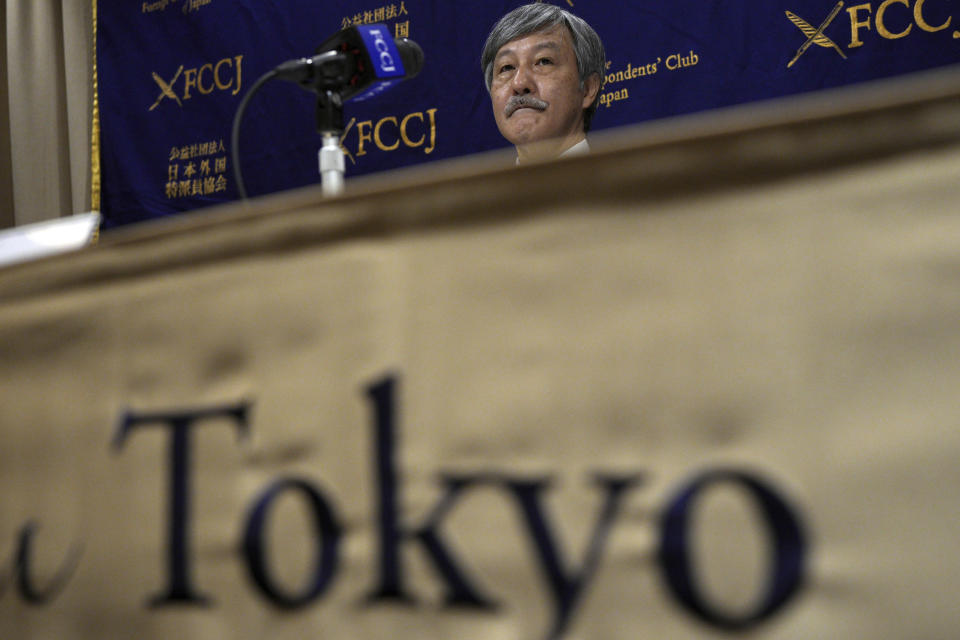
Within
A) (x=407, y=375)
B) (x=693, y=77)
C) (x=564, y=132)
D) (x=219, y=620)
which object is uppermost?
(x=693, y=77)

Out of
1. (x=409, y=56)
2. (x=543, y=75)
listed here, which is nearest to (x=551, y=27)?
(x=543, y=75)

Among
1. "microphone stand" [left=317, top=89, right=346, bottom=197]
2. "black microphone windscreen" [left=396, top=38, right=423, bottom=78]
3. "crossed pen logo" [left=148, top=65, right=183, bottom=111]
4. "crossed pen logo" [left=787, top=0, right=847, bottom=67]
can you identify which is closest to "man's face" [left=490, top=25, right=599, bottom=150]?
"crossed pen logo" [left=787, top=0, right=847, bottom=67]

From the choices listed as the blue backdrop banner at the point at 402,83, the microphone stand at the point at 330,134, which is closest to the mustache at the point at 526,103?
the blue backdrop banner at the point at 402,83

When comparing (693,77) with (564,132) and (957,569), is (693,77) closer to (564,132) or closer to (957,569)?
(564,132)

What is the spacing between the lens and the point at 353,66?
91 centimetres

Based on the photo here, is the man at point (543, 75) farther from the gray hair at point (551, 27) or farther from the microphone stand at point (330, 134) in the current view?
the microphone stand at point (330, 134)

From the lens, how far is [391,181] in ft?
1.29

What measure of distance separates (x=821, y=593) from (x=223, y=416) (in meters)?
0.27

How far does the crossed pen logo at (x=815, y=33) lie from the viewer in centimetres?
163

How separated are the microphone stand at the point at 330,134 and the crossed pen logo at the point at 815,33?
3.60ft

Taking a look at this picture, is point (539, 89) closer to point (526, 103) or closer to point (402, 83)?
point (526, 103)

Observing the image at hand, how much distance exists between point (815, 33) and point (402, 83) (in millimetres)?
898

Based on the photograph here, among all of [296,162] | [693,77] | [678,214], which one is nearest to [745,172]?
[678,214]

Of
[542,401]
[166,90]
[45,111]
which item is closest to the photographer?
[542,401]
